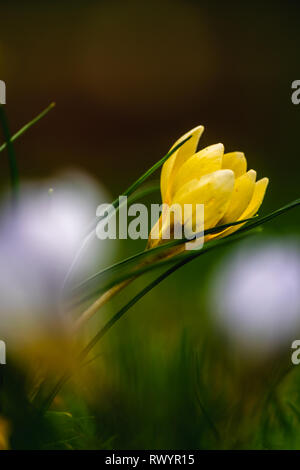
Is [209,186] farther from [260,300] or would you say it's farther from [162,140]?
[162,140]

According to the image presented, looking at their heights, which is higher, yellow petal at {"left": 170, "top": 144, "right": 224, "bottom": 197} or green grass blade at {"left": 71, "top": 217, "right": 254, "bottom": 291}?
yellow petal at {"left": 170, "top": 144, "right": 224, "bottom": 197}

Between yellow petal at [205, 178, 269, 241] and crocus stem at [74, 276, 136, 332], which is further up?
yellow petal at [205, 178, 269, 241]

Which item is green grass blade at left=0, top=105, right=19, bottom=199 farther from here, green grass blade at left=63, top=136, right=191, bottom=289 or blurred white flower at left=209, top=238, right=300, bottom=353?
blurred white flower at left=209, top=238, right=300, bottom=353

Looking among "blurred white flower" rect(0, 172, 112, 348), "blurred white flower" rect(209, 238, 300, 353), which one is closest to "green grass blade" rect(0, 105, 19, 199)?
"blurred white flower" rect(0, 172, 112, 348)

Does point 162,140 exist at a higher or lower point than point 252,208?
higher

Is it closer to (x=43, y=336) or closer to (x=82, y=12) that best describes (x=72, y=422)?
(x=43, y=336)

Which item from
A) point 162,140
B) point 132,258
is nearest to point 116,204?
point 132,258

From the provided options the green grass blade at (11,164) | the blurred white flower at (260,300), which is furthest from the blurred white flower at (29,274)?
the blurred white flower at (260,300)

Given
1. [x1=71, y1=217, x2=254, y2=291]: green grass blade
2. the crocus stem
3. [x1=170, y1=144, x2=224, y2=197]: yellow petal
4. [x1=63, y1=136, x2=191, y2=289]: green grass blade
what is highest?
[x1=170, y1=144, x2=224, y2=197]: yellow petal
